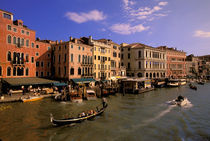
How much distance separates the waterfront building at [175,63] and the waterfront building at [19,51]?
59.8 meters

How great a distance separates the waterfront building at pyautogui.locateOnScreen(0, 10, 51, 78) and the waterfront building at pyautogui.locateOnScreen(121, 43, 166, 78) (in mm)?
35124

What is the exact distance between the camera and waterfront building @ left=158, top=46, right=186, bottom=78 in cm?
7209

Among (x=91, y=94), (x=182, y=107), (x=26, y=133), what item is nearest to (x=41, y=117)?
(x=26, y=133)

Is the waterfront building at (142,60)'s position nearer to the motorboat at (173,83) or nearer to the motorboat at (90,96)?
the motorboat at (173,83)

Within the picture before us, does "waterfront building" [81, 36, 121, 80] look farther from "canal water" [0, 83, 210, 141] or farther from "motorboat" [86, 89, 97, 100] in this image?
"canal water" [0, 83, 210, 141]

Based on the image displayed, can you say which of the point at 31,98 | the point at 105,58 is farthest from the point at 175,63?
the point at 31,98

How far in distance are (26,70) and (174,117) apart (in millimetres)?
33128

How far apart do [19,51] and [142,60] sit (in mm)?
43245

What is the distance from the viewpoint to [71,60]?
118 feet

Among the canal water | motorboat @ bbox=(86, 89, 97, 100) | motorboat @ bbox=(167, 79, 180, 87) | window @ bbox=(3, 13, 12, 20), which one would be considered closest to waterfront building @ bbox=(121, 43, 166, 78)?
motorboat @ bbox=(167, 79, 180, 87)

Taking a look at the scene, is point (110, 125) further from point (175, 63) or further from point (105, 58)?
point (175, 63)

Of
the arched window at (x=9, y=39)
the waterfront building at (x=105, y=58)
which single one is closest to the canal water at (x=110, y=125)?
the arched window at (x=9, y=39)

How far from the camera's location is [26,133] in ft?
46.4

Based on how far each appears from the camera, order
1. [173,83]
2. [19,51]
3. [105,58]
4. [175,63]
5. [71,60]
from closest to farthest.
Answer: [19,51] < [71,60] < [105,58] < [173,83] < [175,63]
